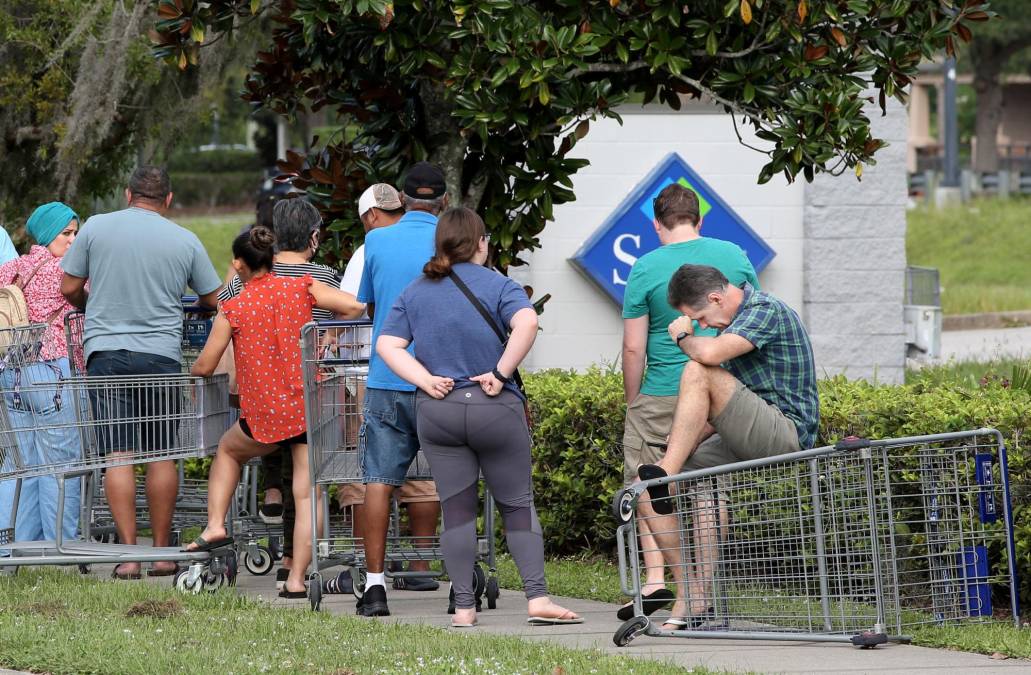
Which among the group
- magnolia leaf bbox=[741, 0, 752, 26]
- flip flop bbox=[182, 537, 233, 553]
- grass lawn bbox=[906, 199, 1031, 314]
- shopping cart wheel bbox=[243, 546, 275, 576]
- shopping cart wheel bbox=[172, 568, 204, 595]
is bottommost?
shopping cart wheel bbox=[172, 568, 204, 595]

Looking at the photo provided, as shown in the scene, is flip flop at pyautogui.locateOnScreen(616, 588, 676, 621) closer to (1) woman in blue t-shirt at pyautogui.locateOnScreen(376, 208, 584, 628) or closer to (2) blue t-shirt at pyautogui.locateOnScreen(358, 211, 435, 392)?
(1) woman in blue t-shirt at pyautogui.locateOnScreen(376, 208, 584, 628)

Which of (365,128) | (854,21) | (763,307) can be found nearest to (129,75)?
(365,128)

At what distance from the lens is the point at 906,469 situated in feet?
22.8

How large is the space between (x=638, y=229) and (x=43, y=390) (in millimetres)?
5647

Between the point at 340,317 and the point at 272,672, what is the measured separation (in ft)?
8.38

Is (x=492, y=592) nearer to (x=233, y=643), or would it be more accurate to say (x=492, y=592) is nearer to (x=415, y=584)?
(x=415, y=584)

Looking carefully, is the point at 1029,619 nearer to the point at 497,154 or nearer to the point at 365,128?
the point at 497,154

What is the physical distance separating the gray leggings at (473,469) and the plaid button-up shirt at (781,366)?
939mm

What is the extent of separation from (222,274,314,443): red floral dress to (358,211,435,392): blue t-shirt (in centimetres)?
50

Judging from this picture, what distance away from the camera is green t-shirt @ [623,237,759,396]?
6711 mm

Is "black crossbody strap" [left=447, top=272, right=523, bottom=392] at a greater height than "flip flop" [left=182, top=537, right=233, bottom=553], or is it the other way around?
"black crossbody strap" [left=447, top=272, right=523, bottom=392]

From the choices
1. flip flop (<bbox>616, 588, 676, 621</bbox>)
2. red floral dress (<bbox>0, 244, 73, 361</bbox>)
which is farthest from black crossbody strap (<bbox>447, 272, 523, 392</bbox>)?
red floral dress (<bbox>0, 244, 73, 361</bbox>)

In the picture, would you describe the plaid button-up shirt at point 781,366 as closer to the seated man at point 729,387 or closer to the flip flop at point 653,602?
the seated man at point 729,387

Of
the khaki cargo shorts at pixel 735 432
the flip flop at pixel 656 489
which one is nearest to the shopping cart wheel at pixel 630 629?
the flip flop at pixel 656 489
